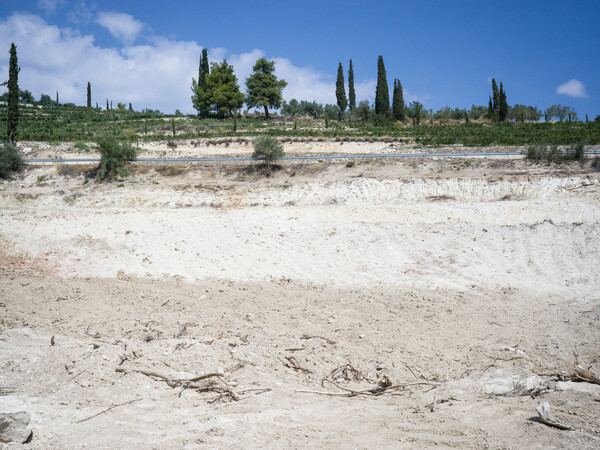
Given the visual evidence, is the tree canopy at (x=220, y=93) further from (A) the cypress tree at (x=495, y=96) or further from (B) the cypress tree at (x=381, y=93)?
(A) the cypress tree at (x=495, y=96)

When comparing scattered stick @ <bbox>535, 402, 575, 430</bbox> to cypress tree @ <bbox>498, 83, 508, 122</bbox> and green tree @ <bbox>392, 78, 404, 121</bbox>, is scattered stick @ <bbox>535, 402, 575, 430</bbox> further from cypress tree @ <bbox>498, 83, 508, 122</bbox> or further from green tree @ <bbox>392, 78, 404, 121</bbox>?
cypress tree @ <bbox>498, 83, 508, 122</bbox>

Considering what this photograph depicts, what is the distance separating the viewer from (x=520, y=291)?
10797 millimetres

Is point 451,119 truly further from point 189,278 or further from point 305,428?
point 305,428

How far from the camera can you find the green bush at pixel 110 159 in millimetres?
23984

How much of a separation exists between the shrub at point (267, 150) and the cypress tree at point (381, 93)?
40.1 m

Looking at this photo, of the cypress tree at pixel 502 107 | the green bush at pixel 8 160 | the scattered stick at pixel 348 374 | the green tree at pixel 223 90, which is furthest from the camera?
the cypress tree at pixel 502 107

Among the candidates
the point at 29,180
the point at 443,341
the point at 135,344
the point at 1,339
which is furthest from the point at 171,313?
the point at 29,180

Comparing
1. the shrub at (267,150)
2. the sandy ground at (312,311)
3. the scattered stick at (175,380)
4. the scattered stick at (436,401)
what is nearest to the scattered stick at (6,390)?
the sandy ground at (312,311)

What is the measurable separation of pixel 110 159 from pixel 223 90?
40.3 metres

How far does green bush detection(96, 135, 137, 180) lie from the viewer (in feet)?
78.7

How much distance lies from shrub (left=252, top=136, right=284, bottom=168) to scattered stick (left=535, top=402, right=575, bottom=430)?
802 inches

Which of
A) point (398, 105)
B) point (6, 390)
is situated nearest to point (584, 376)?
point (6, 390)

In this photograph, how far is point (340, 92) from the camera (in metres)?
64.8

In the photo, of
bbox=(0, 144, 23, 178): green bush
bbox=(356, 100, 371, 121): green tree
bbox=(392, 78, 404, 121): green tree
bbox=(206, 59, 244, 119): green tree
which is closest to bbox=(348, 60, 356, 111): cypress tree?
bbox=(356, 100, 371, 121): green tree
